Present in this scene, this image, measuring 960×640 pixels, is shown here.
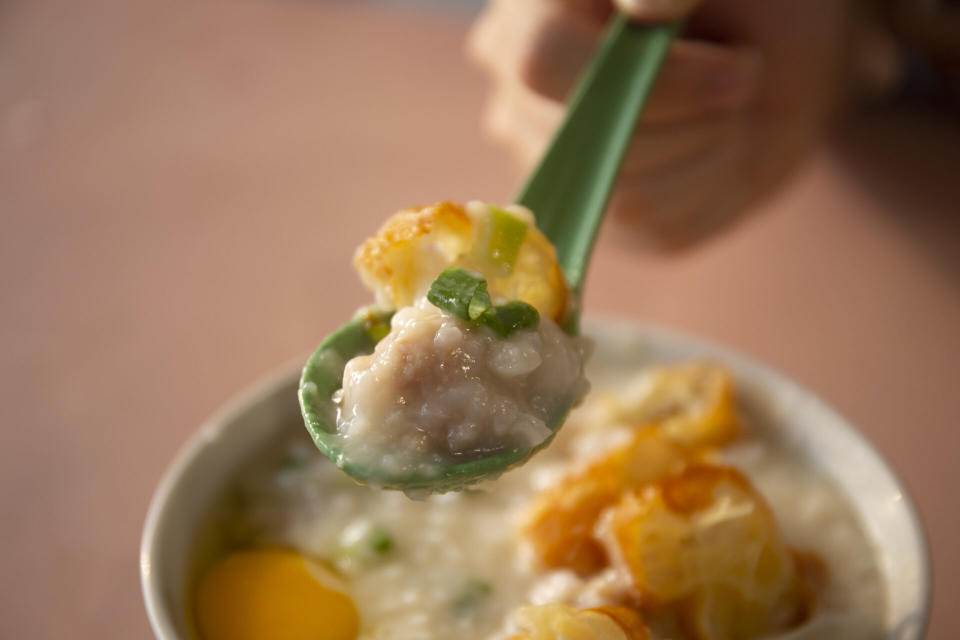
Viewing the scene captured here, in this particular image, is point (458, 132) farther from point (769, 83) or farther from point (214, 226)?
point (769, 83)

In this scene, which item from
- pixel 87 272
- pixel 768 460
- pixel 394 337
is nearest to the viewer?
pixel 394 337

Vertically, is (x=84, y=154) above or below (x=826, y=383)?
above

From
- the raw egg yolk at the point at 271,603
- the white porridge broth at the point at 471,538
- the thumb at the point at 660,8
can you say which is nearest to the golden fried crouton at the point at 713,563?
the white porridge broth at the point at 471,538

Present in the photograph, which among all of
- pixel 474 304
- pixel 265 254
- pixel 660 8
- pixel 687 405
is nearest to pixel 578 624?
pixel 474 304

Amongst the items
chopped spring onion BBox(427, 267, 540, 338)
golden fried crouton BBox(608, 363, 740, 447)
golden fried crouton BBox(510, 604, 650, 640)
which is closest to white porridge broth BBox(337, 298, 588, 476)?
chopped spring onion BBox(427, 267, 540, 338)

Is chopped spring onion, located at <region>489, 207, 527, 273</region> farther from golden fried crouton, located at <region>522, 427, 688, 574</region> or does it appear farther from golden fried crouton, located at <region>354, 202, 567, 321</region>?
golden fried crouton, located at <region>522, 427, 688, 574</region>

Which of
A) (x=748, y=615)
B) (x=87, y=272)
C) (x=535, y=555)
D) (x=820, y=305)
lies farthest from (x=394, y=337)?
(x=87, y=272)

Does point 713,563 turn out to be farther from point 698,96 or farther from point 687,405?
point 698,96
